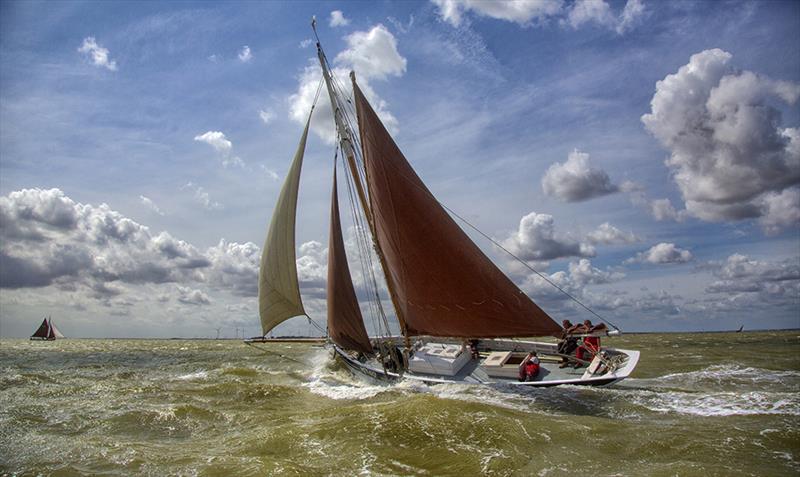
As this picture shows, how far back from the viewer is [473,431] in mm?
11805

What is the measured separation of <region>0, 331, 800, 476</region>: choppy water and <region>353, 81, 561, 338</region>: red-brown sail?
2.66 m

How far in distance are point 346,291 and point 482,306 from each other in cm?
923

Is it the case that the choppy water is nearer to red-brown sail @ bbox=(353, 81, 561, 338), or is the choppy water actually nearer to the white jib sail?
red-brown sail @ bbox=(353, 81, 561, 338)

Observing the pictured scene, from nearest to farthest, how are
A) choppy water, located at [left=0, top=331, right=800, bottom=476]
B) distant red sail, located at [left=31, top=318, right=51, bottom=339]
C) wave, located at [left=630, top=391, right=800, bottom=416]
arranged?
choppy water, located at [left=0, top=331, right=800, bottom=476], wave, located at [left=630, top=391, right=800, bottom=416], distant red sail, located at [left=31, top=318, right=51, bottom=339]

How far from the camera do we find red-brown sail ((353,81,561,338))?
58.0 feet

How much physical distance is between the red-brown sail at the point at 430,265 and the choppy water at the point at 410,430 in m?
2.66

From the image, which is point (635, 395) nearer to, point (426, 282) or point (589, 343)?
point (589, 343)

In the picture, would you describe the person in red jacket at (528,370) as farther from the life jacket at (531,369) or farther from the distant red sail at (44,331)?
the distant red sail at (44,331)

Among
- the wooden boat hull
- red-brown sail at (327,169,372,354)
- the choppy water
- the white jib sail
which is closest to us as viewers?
the choppy water

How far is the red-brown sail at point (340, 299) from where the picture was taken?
2392cm

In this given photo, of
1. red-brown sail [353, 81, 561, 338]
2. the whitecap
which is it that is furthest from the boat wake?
the whitecap

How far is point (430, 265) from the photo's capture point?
1850 centimetres

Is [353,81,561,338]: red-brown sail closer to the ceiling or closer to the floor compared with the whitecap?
closer to the ceiling

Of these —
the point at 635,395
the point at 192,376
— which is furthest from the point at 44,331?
the point at 635,395
